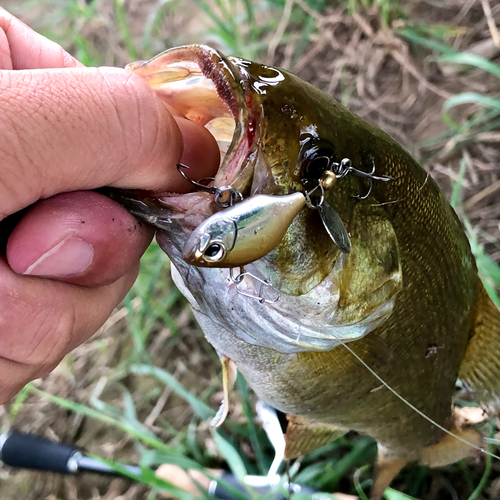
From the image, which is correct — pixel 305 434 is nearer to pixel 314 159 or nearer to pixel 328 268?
pixel 328 268

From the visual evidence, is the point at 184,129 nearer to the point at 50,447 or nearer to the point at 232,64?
the point at 232,64

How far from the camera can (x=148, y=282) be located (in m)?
2.04

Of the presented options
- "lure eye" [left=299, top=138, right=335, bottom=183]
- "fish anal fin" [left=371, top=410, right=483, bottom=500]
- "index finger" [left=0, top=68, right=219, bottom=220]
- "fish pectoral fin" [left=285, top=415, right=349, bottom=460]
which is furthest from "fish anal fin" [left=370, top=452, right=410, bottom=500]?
"index finger" [left=0, top=68, right=219, bottom=220]

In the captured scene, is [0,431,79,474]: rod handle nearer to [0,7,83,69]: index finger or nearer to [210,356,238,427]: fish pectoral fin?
[210,356,238,427]: fish pectoral fin

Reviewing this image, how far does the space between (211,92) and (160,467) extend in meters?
1.43

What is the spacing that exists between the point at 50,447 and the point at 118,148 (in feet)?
5.16

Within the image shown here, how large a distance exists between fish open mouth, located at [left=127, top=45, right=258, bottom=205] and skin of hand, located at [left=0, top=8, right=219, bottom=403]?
6 cm

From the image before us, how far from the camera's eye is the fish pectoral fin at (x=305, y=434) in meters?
→ 1.42

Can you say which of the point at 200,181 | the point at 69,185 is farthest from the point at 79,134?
the point at 200,181

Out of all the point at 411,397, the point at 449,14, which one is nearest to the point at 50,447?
the point at 411,397

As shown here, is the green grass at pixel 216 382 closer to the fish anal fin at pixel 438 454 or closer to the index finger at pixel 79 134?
the fish anal fin at pixel 438 454

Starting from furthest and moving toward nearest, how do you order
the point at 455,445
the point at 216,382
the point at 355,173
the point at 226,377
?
the point at 216,382, the point at 455,445, the point at 226,377, the point at 355,173

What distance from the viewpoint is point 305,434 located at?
4.73 feet

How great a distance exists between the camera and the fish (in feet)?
2.29
